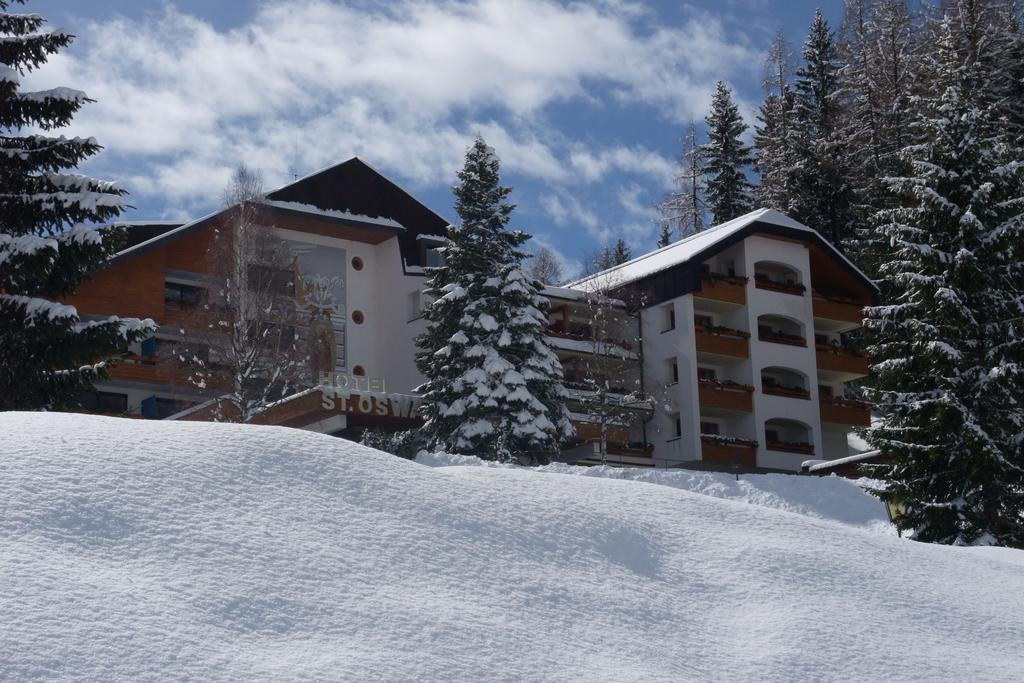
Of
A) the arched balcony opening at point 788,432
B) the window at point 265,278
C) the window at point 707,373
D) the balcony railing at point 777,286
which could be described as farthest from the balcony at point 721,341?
the window at point 265,278

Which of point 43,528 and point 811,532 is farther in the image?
point 811,532

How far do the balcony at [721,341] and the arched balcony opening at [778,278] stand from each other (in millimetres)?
2832

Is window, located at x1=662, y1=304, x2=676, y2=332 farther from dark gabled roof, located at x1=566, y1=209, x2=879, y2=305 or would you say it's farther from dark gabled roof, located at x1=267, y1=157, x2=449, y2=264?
dark gabled roof, located at x1=267, y1=157, x2=449, y2=264

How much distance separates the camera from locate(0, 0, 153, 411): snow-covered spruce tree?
67.9 feet

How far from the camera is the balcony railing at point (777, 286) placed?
5272 cm

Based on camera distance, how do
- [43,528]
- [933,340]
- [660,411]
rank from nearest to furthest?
[43,528] < [933,340] < [660,411]

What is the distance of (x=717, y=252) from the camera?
5153 centimetres

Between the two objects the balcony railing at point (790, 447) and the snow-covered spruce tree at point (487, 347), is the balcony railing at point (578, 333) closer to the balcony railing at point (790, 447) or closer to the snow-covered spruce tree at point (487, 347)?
the balcony railing at point (790, 447)

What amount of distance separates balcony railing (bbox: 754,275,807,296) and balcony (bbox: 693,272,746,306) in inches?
42.9

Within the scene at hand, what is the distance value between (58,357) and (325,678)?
13.1 meters

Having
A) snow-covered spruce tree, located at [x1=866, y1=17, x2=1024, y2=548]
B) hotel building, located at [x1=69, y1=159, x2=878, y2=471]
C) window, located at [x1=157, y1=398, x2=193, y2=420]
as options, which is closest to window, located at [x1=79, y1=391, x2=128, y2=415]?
window, located at [x1=157, y1=398, x2=193, y2=420]

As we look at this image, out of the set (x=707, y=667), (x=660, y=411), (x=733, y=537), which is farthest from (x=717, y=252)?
(x=707, y=667)

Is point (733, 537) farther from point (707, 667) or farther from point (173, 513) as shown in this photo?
point (173, 513)

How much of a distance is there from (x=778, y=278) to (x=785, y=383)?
4.67m
